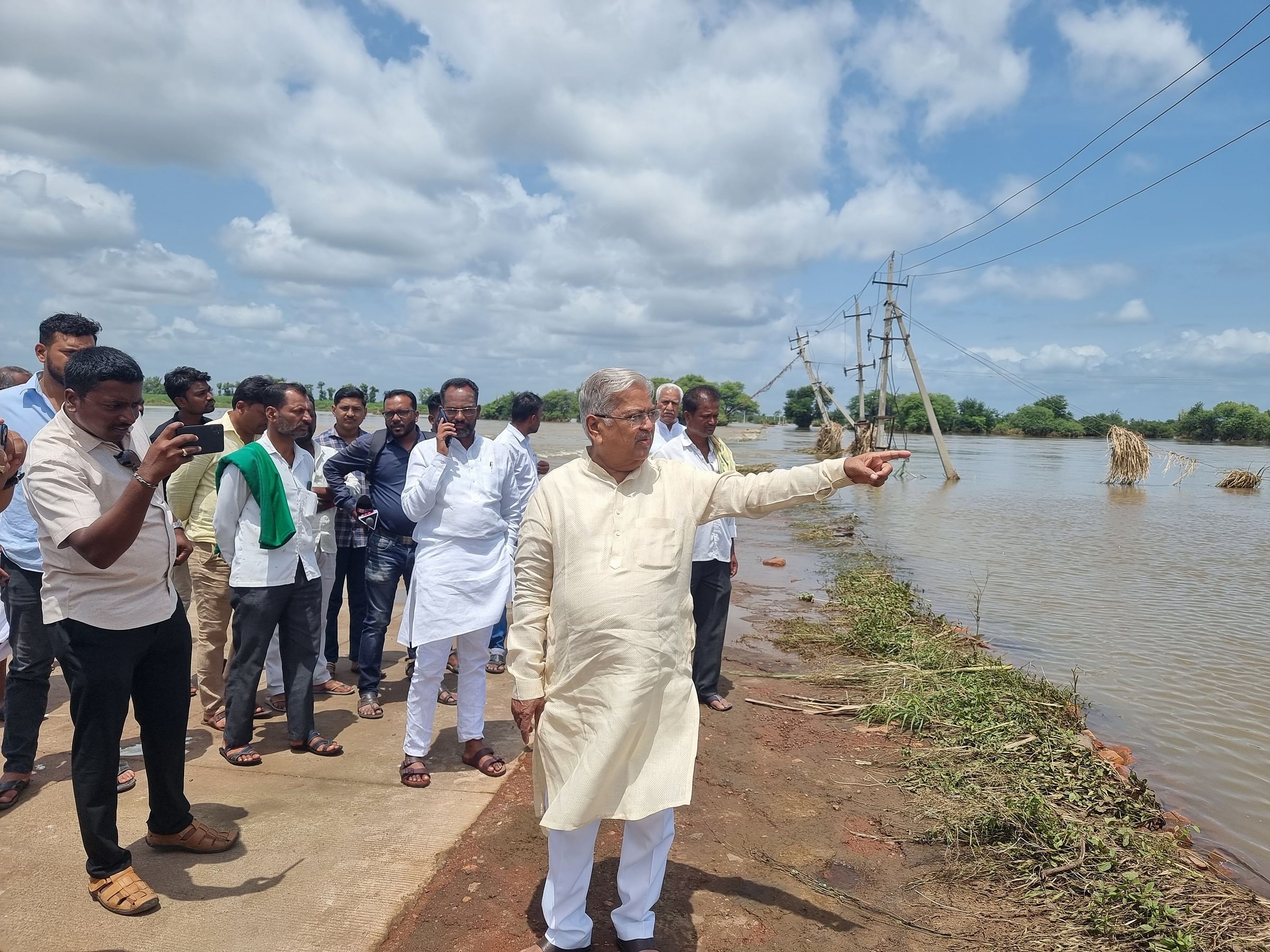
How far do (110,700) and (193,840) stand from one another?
747mm

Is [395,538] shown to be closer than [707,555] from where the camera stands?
No

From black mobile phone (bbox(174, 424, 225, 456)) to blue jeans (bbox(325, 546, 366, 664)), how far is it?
278cm

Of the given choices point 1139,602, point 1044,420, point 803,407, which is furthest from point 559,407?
point 1139,602

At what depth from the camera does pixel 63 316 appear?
12.1ft

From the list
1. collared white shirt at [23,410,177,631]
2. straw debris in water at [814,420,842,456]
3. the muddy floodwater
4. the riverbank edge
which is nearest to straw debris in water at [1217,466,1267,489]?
the muddy floodwater

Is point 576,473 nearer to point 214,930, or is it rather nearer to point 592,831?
point 592,831

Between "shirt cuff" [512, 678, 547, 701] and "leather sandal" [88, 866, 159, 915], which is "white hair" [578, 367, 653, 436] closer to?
"shirt cuff" [512, 678, 547, 701]

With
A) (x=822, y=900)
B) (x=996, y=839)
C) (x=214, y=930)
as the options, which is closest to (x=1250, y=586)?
(x=996, y=839)

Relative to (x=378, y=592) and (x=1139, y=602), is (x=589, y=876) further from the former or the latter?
(x=1139, y=602)

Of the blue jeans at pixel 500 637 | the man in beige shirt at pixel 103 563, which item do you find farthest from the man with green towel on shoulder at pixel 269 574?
the blue jeans at pixel 500 637

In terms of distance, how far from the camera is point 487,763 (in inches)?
161

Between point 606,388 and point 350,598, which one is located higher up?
point 606,388

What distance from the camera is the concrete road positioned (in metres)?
2.71

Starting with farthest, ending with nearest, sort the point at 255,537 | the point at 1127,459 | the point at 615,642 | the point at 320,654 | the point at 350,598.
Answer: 1. the point at 1127,459
2. the point at 350,598
3. the point at 320,654
4. the point at 255,537
5. the point at 615,642
